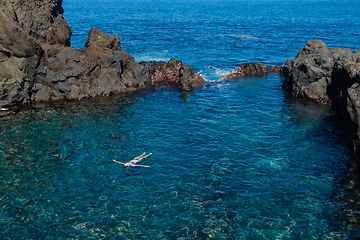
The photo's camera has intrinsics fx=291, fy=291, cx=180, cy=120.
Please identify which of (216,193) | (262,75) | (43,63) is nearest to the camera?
(216,193)

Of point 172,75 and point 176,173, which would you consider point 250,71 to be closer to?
point 172,75

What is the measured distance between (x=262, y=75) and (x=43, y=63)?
30.1 metres

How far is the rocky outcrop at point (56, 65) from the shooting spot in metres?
29.0

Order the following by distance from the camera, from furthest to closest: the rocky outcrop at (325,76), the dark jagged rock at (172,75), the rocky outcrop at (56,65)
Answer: the dark jagged rock at (172,75) → the rocky outcrop at (56,65) → the rocky outcrop at (325,76)

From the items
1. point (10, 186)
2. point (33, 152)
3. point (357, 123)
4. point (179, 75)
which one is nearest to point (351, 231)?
point (357, 123)

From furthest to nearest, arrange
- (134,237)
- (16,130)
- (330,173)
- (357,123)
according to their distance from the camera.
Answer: (16,130) → (357,123) → (330,173) → (134,237)

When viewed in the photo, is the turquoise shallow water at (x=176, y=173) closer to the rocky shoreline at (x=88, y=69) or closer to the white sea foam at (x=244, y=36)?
the rocky shoreline at (x=88, y=69)

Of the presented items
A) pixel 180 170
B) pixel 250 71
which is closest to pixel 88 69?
pixel 180 170

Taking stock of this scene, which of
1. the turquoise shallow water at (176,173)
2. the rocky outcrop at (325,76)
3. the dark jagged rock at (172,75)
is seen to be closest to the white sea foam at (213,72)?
the dark jagged rock at (172,75)

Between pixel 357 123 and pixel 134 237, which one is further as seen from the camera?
pixel 357 123

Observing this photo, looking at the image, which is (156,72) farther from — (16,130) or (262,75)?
(16,130)

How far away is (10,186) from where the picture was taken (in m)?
18.6

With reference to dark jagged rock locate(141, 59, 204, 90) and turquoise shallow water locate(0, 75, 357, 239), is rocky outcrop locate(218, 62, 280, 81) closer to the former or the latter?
dark jagged rock locate(141, 59, 204, 90)

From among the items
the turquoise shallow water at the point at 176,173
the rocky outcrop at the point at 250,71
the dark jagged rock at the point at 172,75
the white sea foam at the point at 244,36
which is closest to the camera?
the turquoise shallow water at the point at 176,173
